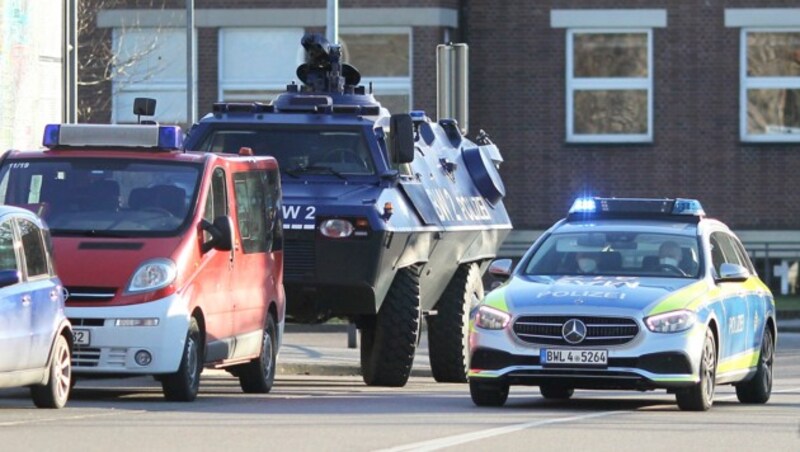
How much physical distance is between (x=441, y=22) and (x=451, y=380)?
18.5 meters

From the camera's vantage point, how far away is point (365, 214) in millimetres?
18328

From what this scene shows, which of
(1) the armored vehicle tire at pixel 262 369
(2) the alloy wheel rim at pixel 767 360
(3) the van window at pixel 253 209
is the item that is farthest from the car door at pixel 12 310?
(2) the alloy wheel rim at pixel 767 360

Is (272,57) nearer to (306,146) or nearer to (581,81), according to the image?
(581,81)

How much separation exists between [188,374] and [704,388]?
3.88 m

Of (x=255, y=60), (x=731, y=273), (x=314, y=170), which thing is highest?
(x=255, y=60)

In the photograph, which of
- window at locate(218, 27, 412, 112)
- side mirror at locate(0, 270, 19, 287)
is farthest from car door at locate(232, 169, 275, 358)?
window at locate(218, 27, 412, 112)

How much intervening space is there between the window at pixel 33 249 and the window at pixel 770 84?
26586 millimetres

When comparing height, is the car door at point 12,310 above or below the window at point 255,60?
below

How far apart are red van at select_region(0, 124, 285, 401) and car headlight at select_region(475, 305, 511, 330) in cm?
210

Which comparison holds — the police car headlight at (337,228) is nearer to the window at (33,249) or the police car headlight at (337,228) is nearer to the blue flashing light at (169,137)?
the blue flashing light at (169,137)

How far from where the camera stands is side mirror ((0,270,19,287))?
1409cm

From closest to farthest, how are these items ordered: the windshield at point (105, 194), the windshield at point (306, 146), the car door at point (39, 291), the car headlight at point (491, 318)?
the car door at point (39, 291), the car headlight at point (491, 318), the windshield at point (105, 194), the windshield at point (306, 146)

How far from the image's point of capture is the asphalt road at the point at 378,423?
12164 millimetres

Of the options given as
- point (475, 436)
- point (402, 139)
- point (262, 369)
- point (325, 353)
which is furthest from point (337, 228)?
point (325, 353)
